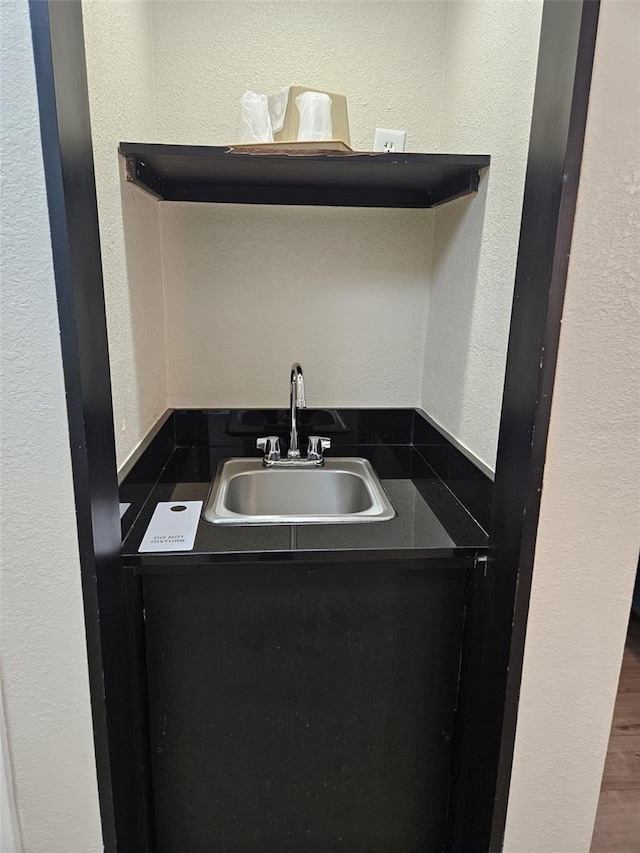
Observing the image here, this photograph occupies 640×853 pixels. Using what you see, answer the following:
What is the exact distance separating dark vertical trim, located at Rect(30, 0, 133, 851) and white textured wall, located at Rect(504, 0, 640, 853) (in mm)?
771

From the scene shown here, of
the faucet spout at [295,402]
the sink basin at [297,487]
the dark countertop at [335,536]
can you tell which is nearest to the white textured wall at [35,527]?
the dark countertop at [335,536]

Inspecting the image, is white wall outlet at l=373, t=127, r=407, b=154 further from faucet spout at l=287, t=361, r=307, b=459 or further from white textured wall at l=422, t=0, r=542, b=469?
faucet spout at l=287, t=361, r=307, b=459

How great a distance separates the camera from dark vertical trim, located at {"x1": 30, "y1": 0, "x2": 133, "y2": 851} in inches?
32.1

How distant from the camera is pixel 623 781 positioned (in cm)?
168

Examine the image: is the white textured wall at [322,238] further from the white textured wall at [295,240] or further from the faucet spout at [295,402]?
the faucet spout at [295,402]

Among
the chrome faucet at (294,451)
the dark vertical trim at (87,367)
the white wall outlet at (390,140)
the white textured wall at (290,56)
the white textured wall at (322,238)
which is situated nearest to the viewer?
the dark vertical trim at (87,367)

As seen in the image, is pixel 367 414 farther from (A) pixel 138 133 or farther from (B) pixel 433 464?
(A) pixel 138 133

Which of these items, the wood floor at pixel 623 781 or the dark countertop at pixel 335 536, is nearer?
the dark countertop at pixel 335 536

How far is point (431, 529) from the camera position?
127 cm

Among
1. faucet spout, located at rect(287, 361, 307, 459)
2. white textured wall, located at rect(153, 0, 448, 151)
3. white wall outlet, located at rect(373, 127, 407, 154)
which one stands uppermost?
white textured wall, located at rect(153, 0, 448, 151)

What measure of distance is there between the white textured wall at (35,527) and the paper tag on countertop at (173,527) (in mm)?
204

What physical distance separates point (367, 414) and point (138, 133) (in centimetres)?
99

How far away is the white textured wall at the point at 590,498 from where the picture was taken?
0.87 m

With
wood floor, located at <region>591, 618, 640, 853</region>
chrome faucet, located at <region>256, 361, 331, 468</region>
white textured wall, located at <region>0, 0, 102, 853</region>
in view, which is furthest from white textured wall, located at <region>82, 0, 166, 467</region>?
wood floor, located at <region>591, 618, 640, 853</region>
